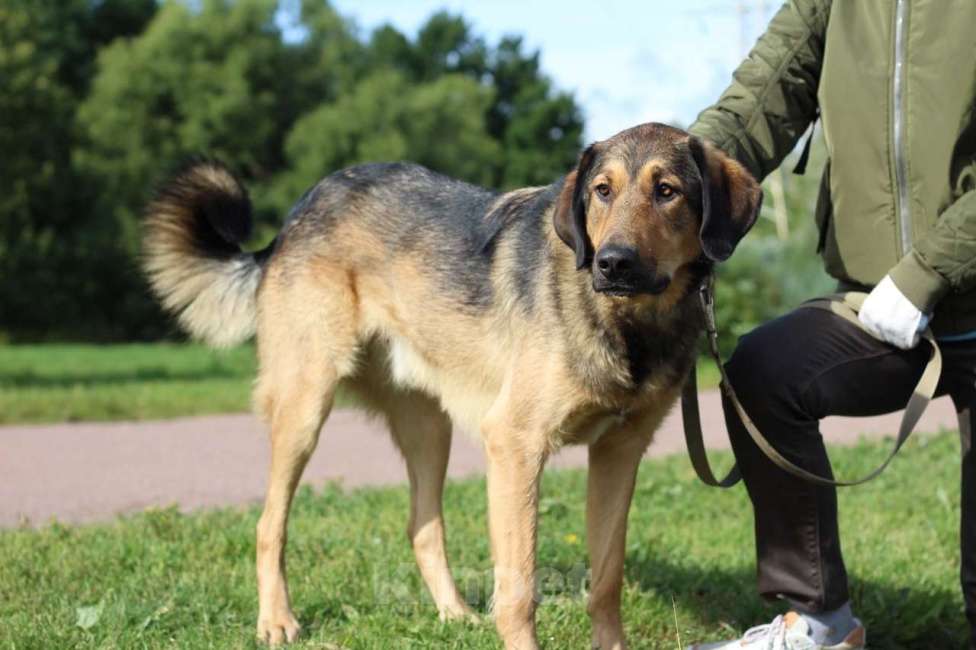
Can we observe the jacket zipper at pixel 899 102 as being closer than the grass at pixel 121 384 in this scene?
Yes

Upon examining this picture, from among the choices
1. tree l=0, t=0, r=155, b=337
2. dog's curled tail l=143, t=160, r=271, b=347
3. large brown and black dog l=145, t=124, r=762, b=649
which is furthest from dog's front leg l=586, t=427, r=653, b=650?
tree l=0, t=0, r=155, b=337

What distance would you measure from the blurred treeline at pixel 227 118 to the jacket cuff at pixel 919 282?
89.3 feet

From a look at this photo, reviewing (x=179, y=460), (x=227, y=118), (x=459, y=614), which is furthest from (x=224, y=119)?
(x=459, y=614)

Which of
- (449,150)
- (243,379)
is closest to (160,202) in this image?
(243,379)

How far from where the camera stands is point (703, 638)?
4535mm

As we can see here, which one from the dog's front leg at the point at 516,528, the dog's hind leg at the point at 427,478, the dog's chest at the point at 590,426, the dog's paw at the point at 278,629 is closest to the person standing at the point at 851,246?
the dog's chest at the point at 590,426

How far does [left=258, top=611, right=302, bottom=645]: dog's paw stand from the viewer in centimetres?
432

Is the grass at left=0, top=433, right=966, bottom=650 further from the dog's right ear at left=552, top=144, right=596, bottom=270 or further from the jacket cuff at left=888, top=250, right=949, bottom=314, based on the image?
the jacket cuff at left=888, top=250, right=949, bottom=314

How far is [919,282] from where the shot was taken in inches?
147

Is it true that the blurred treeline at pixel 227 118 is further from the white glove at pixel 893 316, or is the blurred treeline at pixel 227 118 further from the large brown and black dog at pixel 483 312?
the white glove at pixel 893 316

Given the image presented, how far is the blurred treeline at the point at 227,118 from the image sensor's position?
31.5 meters

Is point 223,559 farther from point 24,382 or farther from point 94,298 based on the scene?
point 94,298

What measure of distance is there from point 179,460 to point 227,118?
35.1m

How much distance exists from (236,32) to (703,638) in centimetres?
4107
